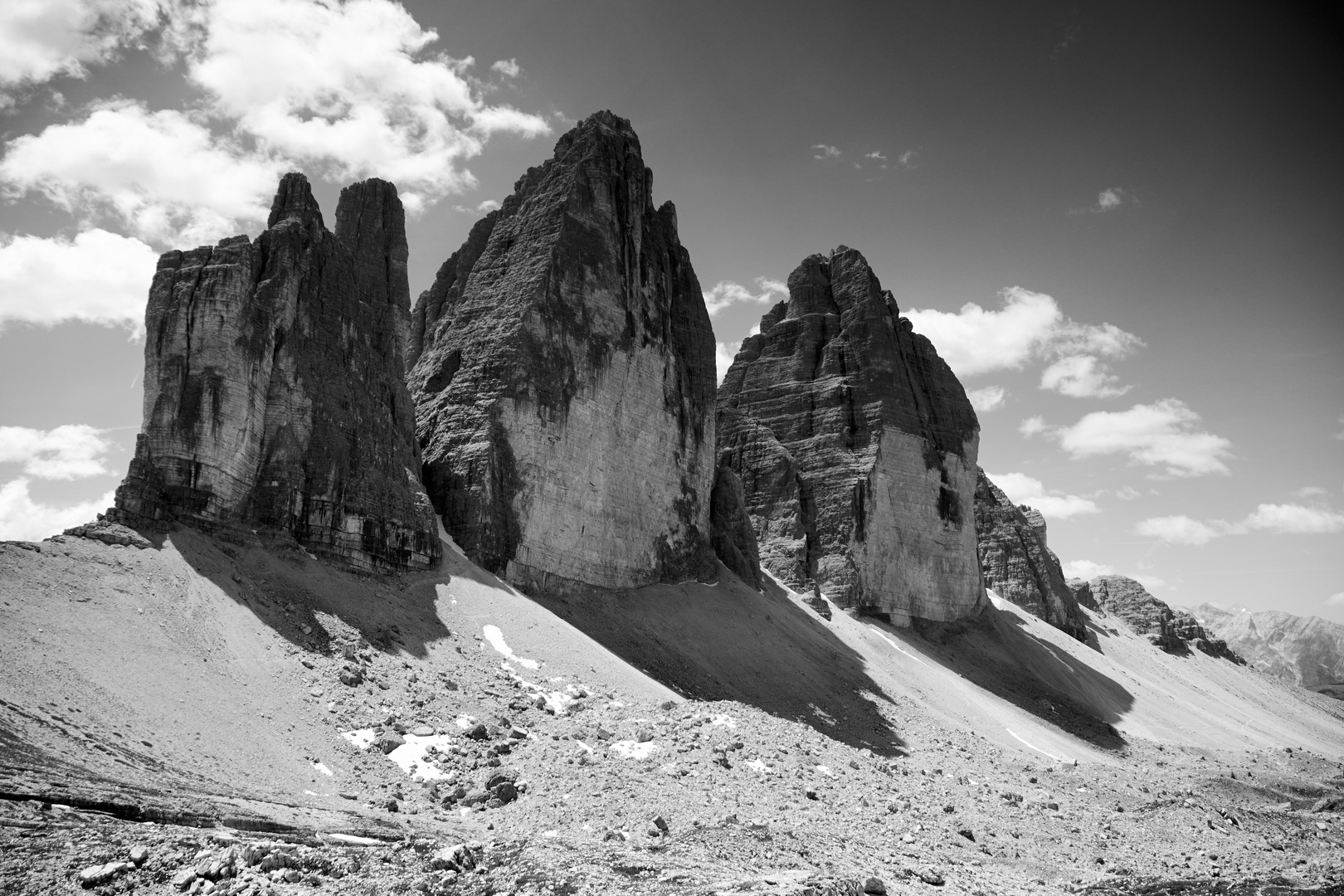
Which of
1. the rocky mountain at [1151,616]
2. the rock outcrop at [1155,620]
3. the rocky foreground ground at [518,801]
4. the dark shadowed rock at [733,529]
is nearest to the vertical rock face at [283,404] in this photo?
the rocky foreground ground at [518,801]

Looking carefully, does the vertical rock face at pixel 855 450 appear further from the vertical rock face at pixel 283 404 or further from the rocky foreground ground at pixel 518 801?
the vertical rock face at pixel 283 404

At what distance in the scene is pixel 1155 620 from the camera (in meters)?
105

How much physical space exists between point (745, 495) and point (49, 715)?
49.4 meters

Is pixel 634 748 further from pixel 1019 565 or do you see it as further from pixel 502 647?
pixel 1019 565

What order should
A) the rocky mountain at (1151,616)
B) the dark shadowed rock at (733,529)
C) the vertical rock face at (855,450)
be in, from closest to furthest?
the dark shadowed rock at (733,529) → the vertical rock face at (855,450) → the rocky mountain at (1151,616)

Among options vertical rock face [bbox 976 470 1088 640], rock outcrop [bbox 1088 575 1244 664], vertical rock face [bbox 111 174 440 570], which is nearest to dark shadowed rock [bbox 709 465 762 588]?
vertical rock face [bbox 111 174 440 570]

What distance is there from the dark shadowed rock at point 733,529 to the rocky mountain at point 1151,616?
59.8m

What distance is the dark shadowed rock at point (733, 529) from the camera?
171 ft

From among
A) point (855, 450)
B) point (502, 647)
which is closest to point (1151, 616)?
point (855, 450)

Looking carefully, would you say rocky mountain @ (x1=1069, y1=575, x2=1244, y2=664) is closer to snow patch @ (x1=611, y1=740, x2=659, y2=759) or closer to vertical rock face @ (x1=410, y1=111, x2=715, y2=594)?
vertical rock face @ (x1=410, y1=111, x2=715, y2=594)

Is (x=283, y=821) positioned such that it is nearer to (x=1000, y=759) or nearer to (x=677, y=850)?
(x=677, y=850)

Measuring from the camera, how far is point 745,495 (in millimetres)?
65812

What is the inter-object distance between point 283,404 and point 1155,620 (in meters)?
96.8

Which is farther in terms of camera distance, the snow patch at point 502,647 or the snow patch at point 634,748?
the snow patch at point 502,647
